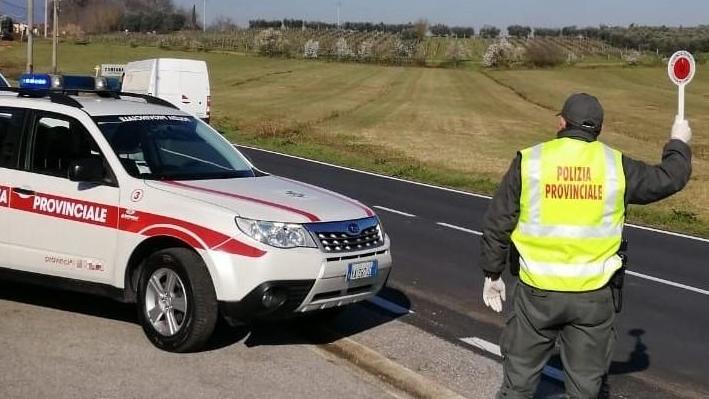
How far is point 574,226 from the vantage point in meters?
4.20

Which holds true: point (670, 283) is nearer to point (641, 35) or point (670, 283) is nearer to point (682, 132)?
point (682, 132)

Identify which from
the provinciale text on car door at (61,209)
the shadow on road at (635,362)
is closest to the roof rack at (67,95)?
the provinciale text on car door at (61,209)

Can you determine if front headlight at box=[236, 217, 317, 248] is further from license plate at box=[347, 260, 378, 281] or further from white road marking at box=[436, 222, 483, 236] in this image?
white road marking at box=[436, 222, 483, 236]

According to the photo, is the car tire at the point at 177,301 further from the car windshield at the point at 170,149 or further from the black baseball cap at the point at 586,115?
the black baseball cap at the point at 586,115

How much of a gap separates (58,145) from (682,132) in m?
4.65

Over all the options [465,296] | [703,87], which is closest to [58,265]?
[465,296]

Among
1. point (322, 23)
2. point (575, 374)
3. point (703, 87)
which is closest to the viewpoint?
point (575, 374)

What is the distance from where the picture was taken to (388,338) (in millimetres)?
6730

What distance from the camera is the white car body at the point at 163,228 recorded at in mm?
6008

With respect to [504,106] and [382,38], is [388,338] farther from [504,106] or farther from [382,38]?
[382,38]

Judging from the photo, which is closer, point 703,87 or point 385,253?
point 385,253

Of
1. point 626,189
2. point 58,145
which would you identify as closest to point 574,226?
point 626,189

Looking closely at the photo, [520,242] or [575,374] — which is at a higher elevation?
[520,242]

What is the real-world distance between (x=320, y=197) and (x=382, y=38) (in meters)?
119
